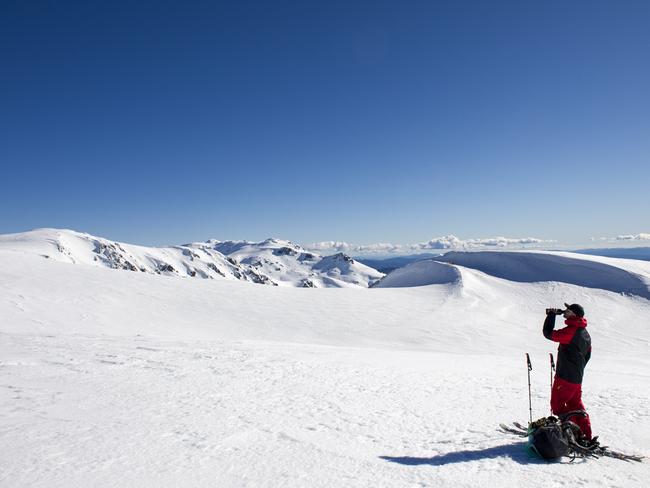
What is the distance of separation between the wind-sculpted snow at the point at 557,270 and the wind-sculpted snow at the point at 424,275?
4.52m

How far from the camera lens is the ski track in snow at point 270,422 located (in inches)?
219

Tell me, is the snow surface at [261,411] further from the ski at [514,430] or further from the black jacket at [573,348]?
the black jacket at [573,348]

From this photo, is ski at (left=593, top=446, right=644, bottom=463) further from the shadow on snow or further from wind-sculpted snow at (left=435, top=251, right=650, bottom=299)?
wind-sculpted snow at (left=435, top=251, right=650, bottom=299)

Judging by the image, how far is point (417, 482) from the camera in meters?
5.33

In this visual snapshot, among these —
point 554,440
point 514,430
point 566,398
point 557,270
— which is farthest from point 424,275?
point 554,440

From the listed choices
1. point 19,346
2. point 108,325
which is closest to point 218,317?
point 108,325

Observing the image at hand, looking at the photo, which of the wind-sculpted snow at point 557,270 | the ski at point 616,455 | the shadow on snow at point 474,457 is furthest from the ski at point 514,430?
the wind-sculpted snow at point 557,270

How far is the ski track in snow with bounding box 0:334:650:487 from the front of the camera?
5.56m

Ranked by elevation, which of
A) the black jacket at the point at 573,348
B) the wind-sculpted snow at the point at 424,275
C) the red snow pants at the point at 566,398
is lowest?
the wind-sculpted snow at the point at 424,275

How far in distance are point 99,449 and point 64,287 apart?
2551 centimetres

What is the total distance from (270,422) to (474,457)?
3730 millimetres

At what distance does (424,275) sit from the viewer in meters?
46.9

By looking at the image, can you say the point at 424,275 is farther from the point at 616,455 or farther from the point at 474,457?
the point at 474,457

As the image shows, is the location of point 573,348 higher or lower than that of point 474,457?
higher
